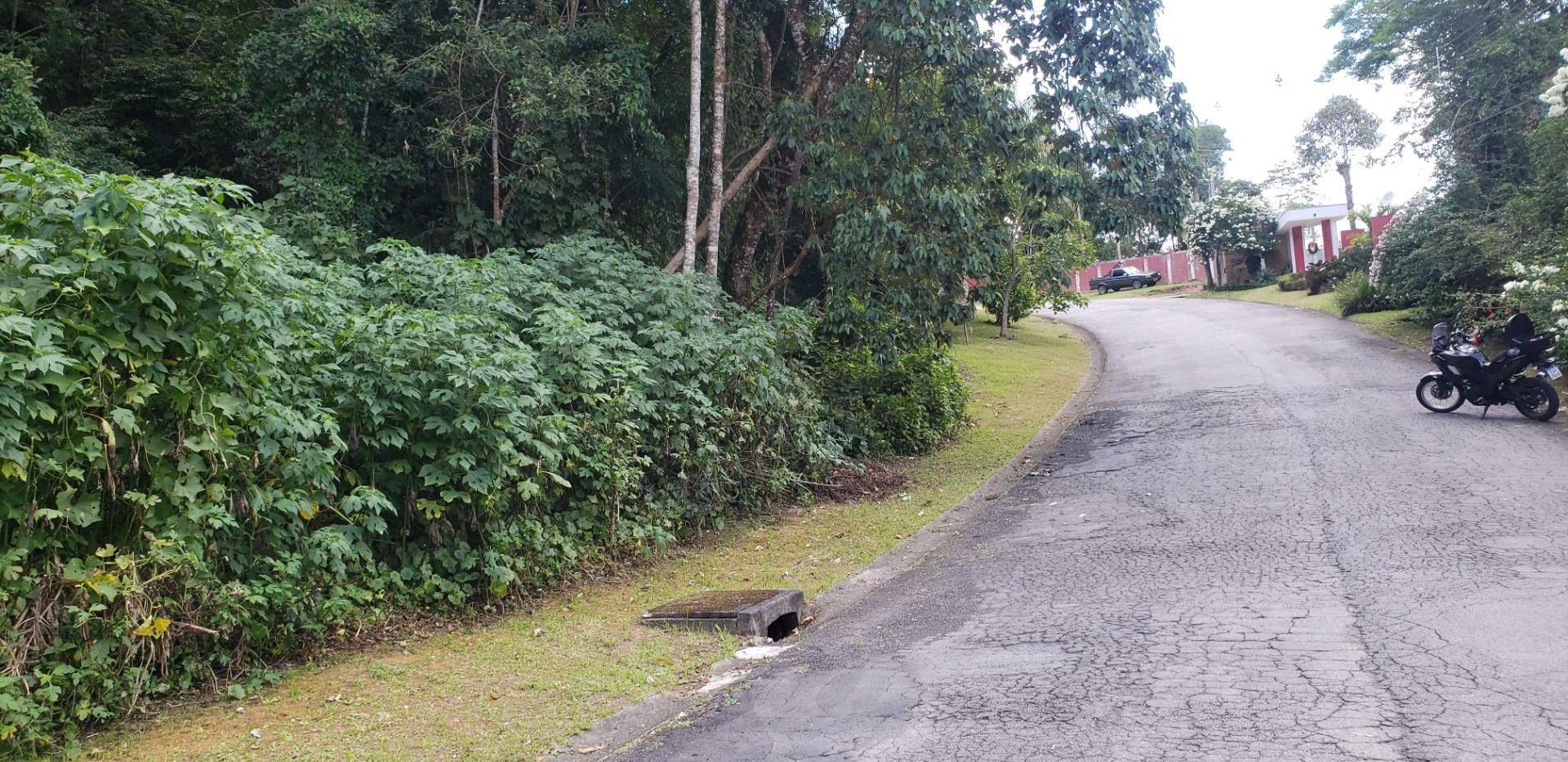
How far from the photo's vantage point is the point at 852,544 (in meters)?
9.57

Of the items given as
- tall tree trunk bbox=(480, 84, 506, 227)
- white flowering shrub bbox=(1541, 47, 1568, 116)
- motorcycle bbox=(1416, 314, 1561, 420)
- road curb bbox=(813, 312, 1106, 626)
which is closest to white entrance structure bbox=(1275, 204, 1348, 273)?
white flowering shrub bbox=(1541, 47, 1568, 116)

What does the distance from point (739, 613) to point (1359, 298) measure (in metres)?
24.4

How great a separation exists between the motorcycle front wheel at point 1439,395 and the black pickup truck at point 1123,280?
155ft

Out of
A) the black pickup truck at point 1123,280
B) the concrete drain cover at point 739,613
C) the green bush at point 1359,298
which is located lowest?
the concrete drain cover at point 739,613

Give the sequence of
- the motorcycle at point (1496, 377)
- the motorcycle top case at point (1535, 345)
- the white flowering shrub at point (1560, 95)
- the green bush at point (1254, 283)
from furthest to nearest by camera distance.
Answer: the green bush at point (1254, 283) → the white flowering shrub at point (1560, 95) → the motorcycle top case at point (1535, 345) → the motorcycle at point (1496, 377)

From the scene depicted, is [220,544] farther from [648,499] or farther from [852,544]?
[852,544]

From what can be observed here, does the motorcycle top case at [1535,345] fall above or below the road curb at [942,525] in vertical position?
above

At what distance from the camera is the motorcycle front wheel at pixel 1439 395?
13.5 metres

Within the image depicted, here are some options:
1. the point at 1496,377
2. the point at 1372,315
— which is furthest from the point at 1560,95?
the point at 1372,315

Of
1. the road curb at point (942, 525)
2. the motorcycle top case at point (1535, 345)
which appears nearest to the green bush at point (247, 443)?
the road curb at point (942, 525)

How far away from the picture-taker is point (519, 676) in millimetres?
6062

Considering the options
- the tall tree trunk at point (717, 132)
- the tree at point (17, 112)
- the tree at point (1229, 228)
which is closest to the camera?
the tree at point (17, 112)

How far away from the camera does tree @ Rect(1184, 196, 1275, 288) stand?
44.9 meters

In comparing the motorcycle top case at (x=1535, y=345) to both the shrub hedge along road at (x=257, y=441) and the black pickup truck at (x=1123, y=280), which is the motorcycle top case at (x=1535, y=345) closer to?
the shrub hedge along road at (x=257, y=441)
